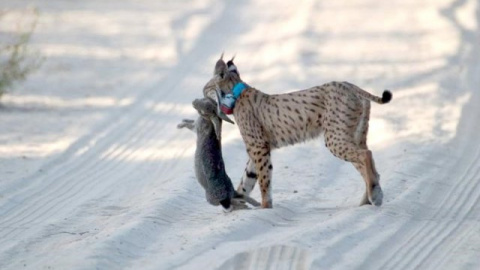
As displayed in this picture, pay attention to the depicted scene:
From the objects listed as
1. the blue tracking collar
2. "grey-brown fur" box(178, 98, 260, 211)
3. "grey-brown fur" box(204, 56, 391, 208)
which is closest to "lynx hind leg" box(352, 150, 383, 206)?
"grey-brown fur" box(204, 56, 391, 208)

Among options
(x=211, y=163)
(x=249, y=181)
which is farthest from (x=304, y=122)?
(x=211, y=163)

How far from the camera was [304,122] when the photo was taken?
34.9 ft

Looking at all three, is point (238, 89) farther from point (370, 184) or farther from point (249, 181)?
Answer: point (370, 184)

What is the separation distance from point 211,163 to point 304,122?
0.98 meters

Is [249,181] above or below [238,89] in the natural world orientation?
below

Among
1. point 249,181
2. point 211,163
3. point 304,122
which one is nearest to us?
point 211,163

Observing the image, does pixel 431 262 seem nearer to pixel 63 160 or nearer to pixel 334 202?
pixel 334 202

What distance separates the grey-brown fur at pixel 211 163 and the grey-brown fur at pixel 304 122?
0.27 metres

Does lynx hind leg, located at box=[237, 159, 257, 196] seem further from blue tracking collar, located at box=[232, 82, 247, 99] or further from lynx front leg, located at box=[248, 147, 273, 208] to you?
blue tracking collar, located at box=[232, 82, 247, 99]

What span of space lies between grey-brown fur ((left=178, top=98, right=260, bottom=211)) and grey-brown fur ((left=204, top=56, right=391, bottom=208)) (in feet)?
0.88

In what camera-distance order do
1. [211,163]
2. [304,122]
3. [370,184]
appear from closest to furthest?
[370,184]
[211,163]
[304,122]

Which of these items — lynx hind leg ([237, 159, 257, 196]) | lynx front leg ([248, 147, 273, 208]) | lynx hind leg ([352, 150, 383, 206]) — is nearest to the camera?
lynx hind leg ([352, 150, 383, 206])

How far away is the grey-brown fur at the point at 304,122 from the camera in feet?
33.9

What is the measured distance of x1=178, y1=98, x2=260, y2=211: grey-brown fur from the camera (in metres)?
10.3
